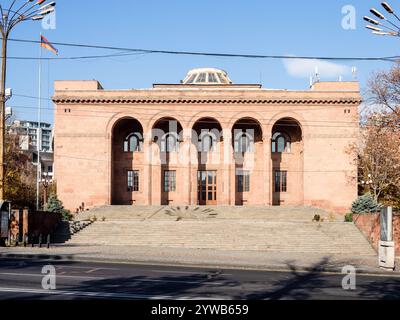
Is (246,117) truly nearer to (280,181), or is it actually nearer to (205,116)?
(205,116)

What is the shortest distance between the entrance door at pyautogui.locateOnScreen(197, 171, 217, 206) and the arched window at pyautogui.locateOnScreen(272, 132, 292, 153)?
6.26 metres

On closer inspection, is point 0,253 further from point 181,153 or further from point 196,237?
point 181,153


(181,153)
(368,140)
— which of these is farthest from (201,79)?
(368,140)

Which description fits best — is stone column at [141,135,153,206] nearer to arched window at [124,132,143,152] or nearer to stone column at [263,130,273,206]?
arched window at [124,132,143,152]

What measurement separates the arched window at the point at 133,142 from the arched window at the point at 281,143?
12549 millimetres

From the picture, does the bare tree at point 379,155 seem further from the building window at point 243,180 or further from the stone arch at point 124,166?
the stone arch at point 124,166

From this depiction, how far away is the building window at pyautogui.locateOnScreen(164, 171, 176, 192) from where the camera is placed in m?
52.6

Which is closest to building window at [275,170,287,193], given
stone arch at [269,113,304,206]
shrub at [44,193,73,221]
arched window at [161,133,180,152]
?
stone arch at [269,113,304,206]

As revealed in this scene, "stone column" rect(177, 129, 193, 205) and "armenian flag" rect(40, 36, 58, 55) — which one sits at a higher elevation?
"armenian flag" rect(40, 36, 58, 55)

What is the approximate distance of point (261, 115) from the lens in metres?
51.0

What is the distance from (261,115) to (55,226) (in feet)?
74.4

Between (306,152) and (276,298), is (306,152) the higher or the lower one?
the higher one

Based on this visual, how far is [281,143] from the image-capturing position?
53.8m
